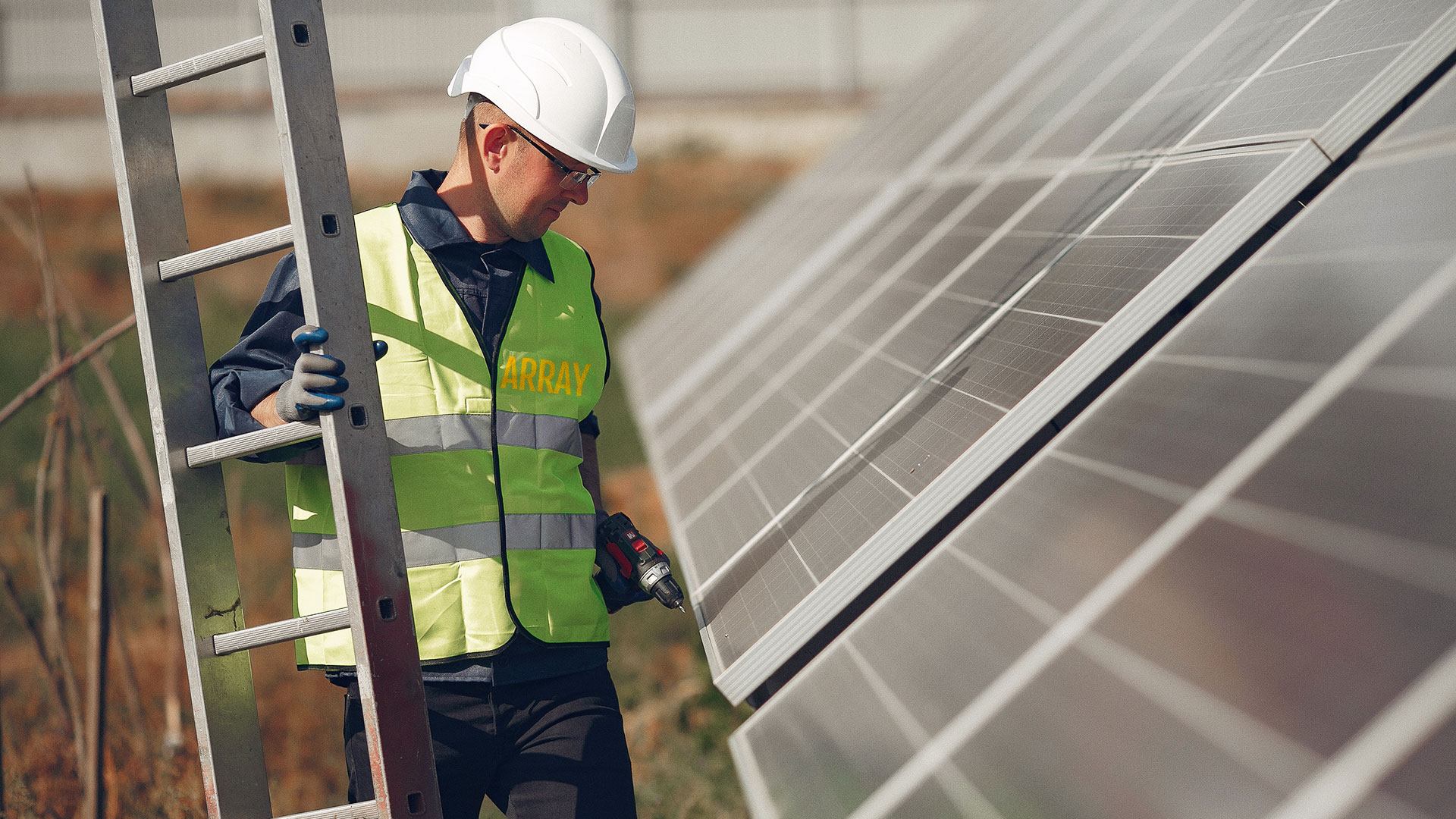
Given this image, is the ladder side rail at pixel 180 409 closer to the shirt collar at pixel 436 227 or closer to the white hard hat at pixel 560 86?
the shirt collar at pixel 436 227

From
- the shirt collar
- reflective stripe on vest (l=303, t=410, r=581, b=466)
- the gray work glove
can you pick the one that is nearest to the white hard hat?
the shirt collar

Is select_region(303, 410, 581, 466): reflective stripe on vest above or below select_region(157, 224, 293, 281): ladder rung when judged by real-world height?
below

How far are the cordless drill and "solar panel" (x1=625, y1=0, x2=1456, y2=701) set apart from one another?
0.18 metres

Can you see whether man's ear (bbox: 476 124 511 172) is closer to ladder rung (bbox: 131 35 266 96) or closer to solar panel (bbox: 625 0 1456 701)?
ladder rung (bbox: 131 35 266 96)

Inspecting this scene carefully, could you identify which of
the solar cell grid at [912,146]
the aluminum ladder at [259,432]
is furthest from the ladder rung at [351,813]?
the solar cell grid at [912,146]

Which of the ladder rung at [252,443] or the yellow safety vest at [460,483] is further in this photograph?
the yellow safety vest at [460,483]

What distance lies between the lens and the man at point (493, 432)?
9.02 feet

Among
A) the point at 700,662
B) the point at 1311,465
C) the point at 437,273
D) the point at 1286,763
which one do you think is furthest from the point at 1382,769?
the point at 700,662

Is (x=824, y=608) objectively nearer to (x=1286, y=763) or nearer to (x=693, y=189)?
(x=1286, y=763)

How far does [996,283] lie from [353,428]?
2.03 meters

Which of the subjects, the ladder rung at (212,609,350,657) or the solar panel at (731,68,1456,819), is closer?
the solar panel at (731,68,1456,819)

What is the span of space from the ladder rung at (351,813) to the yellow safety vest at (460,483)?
0.33 meters

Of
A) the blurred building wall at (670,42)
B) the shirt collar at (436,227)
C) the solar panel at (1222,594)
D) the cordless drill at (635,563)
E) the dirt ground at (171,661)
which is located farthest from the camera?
the blurred building wall at (670,42)

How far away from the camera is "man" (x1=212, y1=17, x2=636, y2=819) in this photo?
275 centimetres
